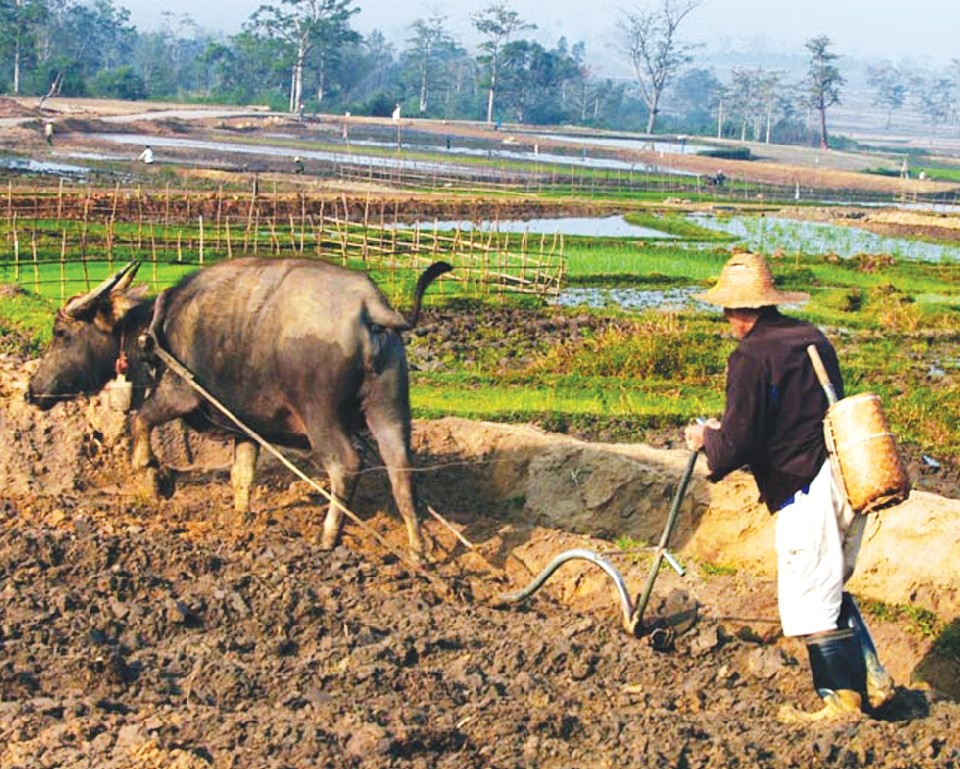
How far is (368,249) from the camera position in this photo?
25.5m

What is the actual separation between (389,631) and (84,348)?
3385 mm

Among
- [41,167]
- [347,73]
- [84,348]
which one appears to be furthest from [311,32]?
[84,348]

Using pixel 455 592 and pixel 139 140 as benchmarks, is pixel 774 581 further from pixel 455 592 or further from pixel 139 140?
pixel 139 140

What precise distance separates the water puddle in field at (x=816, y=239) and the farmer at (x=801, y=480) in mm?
25586

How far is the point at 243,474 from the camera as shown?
914 centimetres

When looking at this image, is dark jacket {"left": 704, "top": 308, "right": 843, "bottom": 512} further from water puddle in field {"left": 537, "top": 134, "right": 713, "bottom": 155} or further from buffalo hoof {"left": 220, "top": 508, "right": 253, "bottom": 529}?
water puddle in field {"left": 537, "top": 134, "right": 713, "bottom": 155}

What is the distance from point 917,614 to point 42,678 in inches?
188

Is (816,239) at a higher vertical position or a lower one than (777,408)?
lower

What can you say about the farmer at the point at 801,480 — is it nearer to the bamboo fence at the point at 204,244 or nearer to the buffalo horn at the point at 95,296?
the buffalo horn at the point at 95,296

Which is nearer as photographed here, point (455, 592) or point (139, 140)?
point (455, 592)

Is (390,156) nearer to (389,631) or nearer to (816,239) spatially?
(816,239)

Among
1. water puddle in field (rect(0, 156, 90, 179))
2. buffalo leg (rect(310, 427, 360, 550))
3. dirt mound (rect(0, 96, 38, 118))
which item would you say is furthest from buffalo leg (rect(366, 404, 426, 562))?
dirt mound (rect(0, 96, 38, 118))

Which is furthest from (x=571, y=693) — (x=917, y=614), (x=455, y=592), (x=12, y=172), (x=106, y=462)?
(x=12, y=172)

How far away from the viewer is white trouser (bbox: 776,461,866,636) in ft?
20.0
